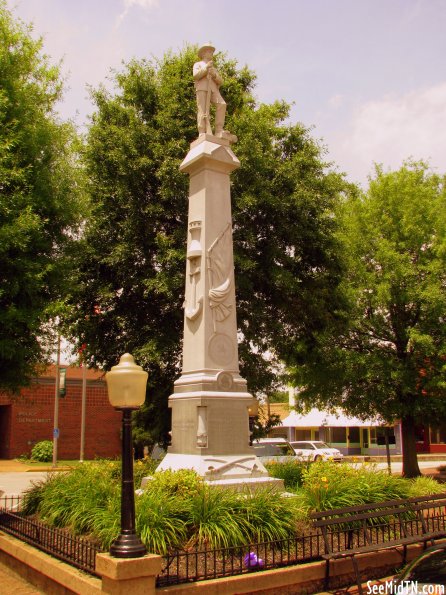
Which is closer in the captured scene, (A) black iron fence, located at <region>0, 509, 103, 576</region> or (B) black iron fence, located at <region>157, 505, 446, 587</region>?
(B) black iron fence, located at <region>157, 505, 446, 587</region>

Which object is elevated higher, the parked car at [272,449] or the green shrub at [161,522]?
the green shrub at [161,522]

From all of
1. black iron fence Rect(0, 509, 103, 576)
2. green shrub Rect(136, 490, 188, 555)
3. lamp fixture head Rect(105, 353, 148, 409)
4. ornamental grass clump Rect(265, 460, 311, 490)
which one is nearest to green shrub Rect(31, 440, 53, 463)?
ornamental grass clump Rect(265, 460, 311, 490)

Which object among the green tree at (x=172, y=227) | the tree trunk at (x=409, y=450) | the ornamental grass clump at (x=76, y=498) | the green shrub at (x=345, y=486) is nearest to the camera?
the ornamental grass clump at (x=76, y=498)

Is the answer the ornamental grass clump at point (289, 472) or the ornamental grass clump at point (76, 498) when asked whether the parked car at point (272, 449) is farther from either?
the ornamental grass clump at point (76, 498)

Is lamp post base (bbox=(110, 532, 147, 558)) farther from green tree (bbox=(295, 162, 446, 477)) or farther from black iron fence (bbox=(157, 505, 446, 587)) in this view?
green tree (bbox=(295, 162, 446, 477))

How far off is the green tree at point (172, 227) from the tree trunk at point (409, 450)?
19.6 feet

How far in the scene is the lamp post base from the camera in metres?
5.93

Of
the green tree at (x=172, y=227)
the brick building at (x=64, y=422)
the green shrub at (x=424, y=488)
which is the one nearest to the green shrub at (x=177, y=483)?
the green shrub at (x=424, y=488)

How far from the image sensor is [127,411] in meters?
6.36

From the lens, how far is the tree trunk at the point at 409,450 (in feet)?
70.2

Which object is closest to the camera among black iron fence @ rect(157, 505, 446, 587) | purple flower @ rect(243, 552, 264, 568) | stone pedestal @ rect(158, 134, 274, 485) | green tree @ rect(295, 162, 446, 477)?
black iron fence @ rect(157, 505, 446, 587)

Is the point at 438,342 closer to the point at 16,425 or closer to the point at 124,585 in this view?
the point at 124,585

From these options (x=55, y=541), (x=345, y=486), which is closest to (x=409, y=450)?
(x=345, y=486)

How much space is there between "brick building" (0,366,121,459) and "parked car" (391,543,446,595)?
31.2 meters
